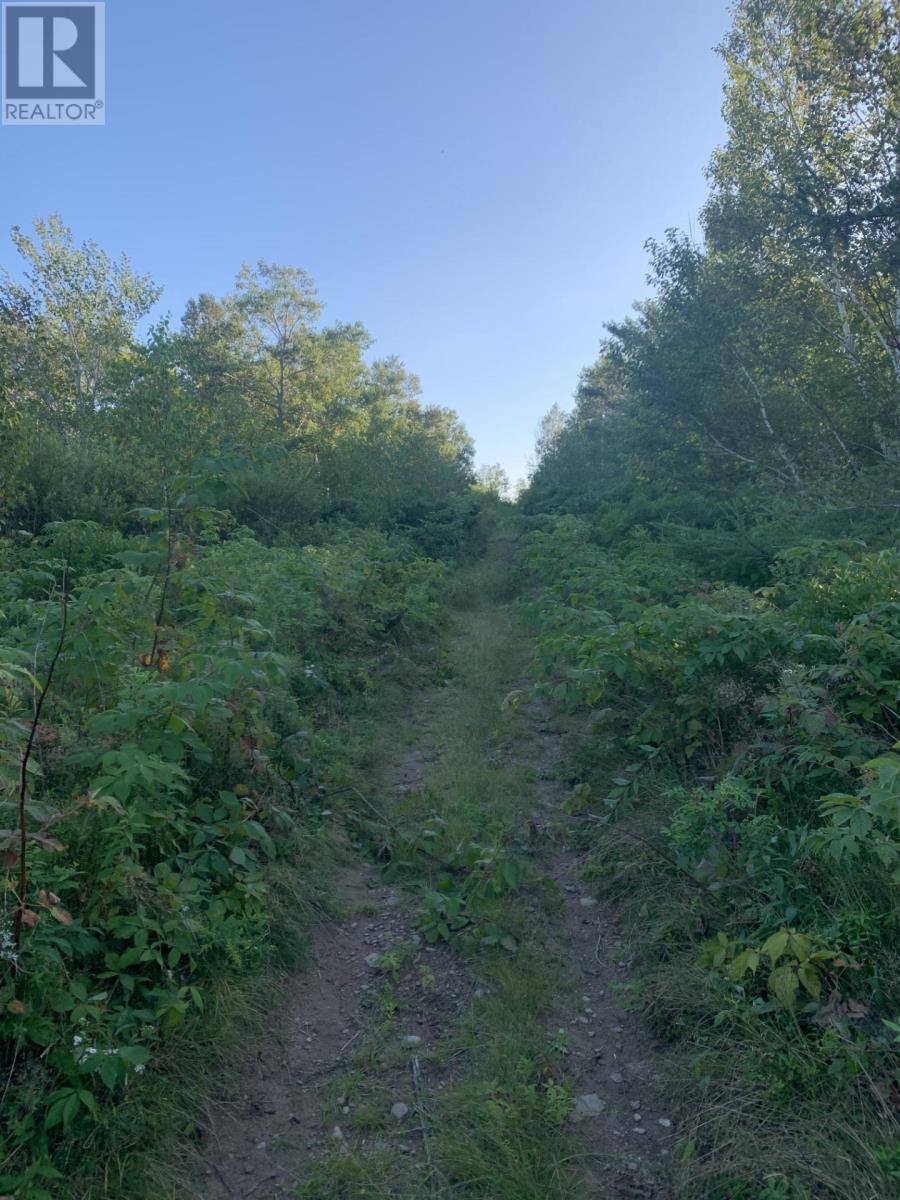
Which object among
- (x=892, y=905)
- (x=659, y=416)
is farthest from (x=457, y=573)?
(x=892, y=905)

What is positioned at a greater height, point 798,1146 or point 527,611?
point 527,611

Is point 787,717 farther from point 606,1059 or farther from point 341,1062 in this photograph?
point 341,1062

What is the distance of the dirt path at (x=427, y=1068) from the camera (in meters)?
2.23

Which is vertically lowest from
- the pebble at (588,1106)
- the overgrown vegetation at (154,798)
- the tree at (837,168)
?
the pebble at (588,1106)

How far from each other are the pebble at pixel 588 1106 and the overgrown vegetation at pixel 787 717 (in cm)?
32

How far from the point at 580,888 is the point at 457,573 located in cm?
1044

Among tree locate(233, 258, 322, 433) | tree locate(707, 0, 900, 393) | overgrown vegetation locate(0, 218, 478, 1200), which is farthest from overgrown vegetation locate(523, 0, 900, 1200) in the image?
tree locate(233, 258, 322, 433)

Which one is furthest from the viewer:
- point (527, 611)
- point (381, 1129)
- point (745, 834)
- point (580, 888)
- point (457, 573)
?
point (457, 573)

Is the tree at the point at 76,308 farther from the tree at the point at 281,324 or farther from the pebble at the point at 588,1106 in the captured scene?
the pebble at the point at 588,1106

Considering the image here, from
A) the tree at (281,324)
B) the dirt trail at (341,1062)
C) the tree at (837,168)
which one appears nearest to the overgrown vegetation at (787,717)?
the tree at (837,168)

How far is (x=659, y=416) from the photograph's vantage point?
49.9 feet

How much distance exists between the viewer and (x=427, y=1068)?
270 cm

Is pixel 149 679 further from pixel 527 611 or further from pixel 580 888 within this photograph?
pixel 527 611

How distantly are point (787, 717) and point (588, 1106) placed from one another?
206 centimetres
